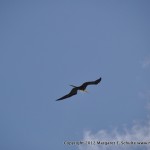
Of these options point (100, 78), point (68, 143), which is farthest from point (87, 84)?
point (68, 143)

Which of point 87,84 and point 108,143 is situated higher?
point 87,84

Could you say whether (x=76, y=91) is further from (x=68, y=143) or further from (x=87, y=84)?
(x=68, y=143)

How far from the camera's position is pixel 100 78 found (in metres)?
63.9

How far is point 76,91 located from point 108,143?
360 inches

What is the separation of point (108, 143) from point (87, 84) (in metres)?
8.57

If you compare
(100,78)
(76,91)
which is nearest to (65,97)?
(76,91)

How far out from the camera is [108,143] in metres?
61.5

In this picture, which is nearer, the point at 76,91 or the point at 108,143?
the point at 108,143

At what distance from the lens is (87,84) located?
6512 cm

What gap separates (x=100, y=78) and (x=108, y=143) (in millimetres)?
8548

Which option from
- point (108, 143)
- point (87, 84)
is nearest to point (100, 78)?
point (87, 84)

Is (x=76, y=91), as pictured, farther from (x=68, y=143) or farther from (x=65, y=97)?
(x=68, y=143)

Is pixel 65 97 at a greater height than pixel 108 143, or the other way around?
pixel 65 97

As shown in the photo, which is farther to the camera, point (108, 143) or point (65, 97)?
point (65, 97)
